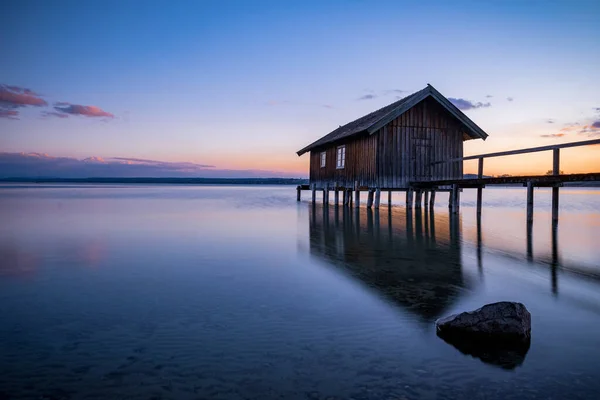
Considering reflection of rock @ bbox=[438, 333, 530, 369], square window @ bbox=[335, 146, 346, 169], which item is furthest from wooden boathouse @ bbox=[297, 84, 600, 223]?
reflection of rock @ bbox=[438, 333, 530, 369]

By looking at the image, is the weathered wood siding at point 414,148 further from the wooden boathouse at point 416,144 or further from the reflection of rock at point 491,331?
the reflection of rock at point 491,331

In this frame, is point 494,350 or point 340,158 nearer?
point 494,350

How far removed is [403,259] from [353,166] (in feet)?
50.9

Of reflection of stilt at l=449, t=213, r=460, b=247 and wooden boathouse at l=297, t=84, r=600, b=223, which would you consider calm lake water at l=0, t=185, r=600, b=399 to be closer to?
reflection of stilt at l=449, t=213, r=460, b=247

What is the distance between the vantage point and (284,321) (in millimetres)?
5074

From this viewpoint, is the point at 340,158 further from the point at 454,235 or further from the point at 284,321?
the point at 284,321

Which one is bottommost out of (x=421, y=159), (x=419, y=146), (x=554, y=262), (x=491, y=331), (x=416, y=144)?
(x=554, y=262)

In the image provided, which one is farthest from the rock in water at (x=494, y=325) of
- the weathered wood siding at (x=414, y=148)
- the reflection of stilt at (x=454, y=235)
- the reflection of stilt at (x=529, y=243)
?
the weathered wood siding at (x=414, y=148)

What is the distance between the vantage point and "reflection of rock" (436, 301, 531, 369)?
162 inches

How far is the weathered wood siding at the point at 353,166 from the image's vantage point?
22.4 meters

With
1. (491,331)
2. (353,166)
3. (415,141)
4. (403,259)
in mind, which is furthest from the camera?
(353,166)

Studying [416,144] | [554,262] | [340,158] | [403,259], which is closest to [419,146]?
[416,144]

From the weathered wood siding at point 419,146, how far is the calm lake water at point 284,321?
36.5ft

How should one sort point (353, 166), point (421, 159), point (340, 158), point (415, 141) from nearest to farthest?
1. point (415, 141)
2. point (421, 159)
3. point (353, 166)
4. point (340, 158)
